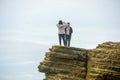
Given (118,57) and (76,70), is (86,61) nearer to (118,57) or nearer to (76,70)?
(76,70)

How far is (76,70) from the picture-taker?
38.9 m

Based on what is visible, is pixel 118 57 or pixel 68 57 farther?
pixel 68 57

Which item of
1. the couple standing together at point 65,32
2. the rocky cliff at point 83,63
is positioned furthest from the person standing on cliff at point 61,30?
the rocky cliff at point 83,63

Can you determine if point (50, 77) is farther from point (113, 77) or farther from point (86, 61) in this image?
point (113, 77)

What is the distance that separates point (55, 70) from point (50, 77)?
143cm

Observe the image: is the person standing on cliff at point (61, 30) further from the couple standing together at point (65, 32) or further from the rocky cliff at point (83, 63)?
the rocky cliff at point (83, 63)

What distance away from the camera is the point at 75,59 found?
130 ft

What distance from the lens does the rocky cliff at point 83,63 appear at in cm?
3647

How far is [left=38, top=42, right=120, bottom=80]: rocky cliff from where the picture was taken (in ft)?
120

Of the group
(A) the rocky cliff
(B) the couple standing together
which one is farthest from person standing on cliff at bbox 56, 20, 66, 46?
(A) the rocky cliff

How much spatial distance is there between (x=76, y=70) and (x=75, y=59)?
4.16ft

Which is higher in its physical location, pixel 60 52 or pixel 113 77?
pixel 60 52

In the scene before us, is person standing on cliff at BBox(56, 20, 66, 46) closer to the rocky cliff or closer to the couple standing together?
the couple standing together

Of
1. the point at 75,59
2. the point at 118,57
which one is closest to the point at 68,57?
the point at 75,59
